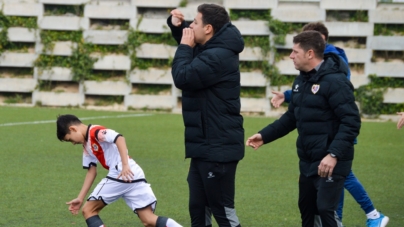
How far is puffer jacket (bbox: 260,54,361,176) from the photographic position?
5.84 meters

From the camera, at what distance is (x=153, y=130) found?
15.7m

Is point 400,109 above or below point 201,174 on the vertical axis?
below

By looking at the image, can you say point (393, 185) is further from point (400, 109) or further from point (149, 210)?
point (400, 109)

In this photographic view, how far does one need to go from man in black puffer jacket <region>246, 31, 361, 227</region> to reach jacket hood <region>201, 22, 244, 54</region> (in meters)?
0.53

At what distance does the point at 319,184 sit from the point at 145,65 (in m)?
14.9

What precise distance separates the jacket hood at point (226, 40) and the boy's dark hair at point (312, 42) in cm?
53

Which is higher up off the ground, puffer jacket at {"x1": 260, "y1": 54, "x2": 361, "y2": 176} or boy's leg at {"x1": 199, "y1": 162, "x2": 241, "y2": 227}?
puffer jacket at {"x1": 260, "y1": 54, "x2": 361, "y2": 176}

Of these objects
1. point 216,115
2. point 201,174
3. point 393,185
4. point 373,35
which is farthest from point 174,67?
point 373,35

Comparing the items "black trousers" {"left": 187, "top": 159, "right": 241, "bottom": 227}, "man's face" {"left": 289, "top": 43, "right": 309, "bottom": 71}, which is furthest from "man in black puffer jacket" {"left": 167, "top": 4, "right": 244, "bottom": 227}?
"man's face" {"left": 289, "top": 43, "right": 309, "bottom": 71}

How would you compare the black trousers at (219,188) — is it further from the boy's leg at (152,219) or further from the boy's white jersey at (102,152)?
the boy's white jersey at (102,152)

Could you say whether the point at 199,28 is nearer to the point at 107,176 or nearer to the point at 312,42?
the point at 312,42

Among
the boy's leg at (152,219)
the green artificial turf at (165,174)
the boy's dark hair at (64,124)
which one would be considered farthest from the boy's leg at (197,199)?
the green artificial turf at (165,174)

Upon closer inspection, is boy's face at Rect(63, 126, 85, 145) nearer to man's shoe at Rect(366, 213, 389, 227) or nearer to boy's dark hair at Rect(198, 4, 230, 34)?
boy's dark hair at Rect(198, 4, 230, 34)

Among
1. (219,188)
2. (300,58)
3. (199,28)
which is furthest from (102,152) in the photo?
(300,58)
